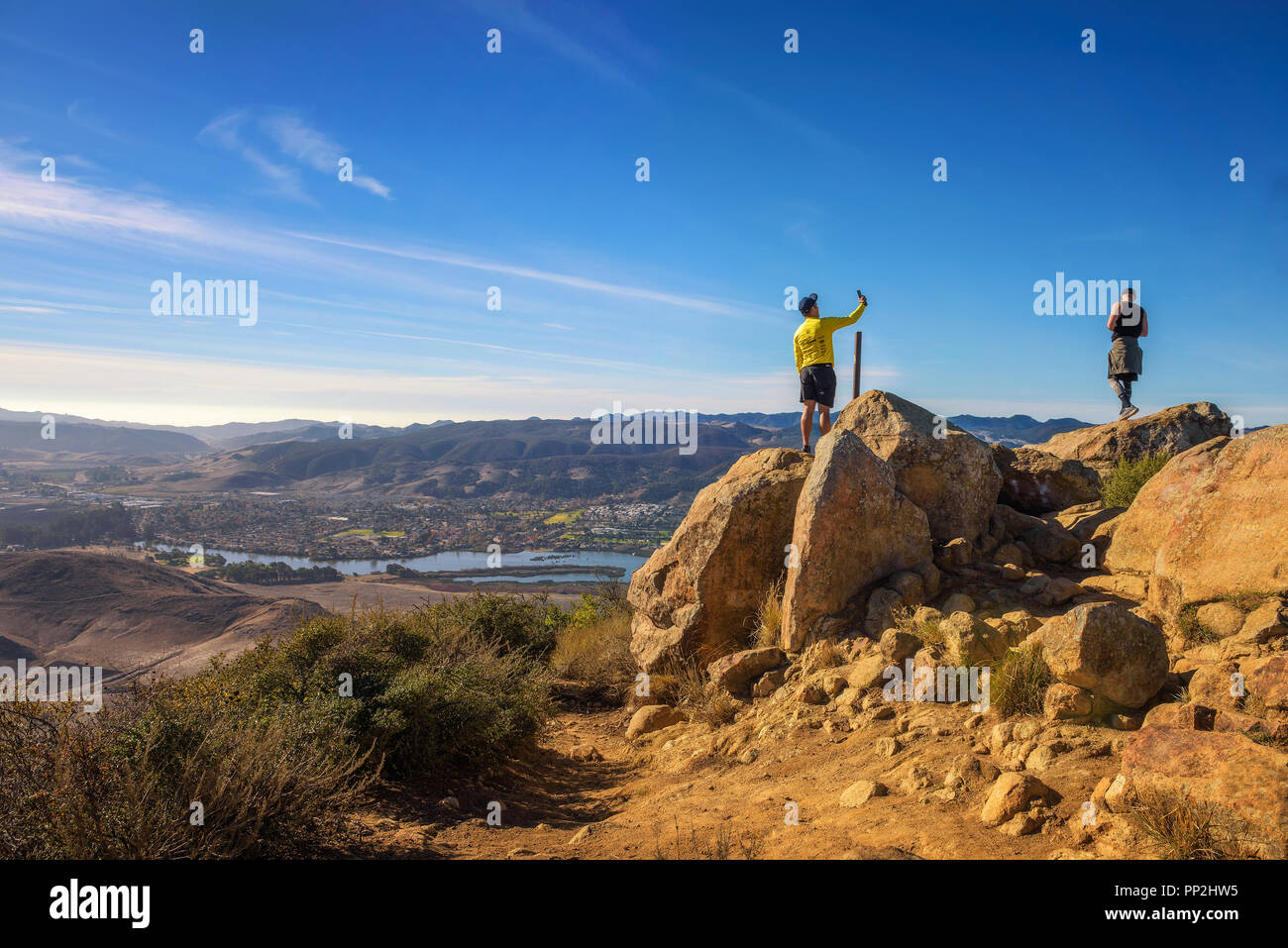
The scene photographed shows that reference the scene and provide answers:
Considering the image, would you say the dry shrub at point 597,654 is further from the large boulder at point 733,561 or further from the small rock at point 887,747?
the small rock at point 887,747

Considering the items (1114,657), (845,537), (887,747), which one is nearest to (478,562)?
(845,537)

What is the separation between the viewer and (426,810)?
232 inches

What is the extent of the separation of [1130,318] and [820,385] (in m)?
5.51

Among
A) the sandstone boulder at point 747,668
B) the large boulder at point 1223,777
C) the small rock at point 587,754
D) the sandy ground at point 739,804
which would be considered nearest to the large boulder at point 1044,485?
the sandstone boulder at point 747,668

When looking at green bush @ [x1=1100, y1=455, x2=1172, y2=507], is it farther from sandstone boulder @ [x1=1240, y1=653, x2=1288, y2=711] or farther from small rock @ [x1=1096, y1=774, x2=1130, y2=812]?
small rock @ [x1=1096, y1=774, x2=1130, y2=812]

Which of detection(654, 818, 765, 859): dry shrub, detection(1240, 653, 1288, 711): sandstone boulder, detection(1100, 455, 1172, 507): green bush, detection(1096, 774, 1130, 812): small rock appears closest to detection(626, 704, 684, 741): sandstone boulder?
detection(654, 818, 765, 859): dry shrub

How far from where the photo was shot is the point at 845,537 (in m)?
7.41

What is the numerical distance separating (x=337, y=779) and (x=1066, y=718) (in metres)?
5.10

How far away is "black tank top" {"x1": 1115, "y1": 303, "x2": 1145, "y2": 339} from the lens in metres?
10.8

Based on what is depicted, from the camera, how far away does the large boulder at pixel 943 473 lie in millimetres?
8438

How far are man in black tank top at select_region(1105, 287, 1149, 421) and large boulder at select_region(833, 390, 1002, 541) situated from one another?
13.8 ft
